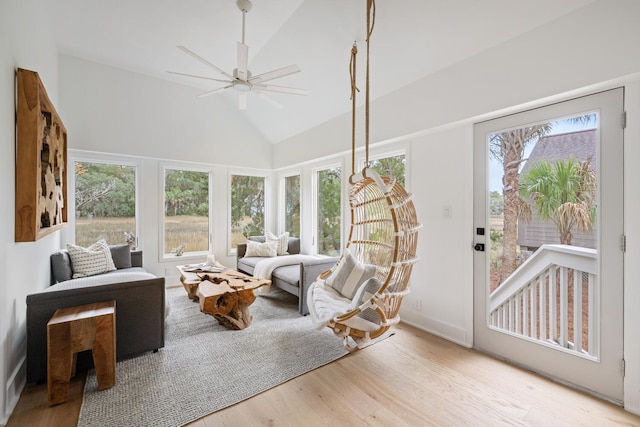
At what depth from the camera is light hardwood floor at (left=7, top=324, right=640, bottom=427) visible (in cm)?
168

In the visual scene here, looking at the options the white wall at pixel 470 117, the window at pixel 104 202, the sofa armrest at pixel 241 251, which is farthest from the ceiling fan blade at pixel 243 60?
the sofa armrest at pixel 241 251

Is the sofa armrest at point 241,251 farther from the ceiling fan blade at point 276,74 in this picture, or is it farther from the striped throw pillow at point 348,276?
the ceiling fan blade at point 276,74

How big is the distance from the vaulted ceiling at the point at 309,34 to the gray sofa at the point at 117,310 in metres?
2.80

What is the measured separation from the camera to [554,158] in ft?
6.94

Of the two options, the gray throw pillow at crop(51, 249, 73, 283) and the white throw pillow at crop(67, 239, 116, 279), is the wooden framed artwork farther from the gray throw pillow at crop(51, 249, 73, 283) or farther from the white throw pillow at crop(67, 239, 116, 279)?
the white throw pillow at crop(67, 239, 116, 279)

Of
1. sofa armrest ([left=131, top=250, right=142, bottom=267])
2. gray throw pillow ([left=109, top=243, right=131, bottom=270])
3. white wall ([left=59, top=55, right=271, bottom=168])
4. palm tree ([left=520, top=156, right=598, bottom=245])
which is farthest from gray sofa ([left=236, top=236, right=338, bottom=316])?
white wall ([left=59, top=55, right=271, bottom=168])

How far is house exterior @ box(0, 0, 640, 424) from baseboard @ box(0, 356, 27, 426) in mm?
12

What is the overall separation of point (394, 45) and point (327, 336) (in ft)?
9.62

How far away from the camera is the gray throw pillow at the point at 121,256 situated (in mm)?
3619

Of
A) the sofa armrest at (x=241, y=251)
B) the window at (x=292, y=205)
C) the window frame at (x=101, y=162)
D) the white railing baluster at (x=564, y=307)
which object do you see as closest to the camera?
the white railing baluster at (x=564, y=307)

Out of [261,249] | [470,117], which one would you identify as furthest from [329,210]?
[470,117]

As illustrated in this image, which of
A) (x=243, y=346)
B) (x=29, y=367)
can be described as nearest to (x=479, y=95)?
(x=243, y=346)

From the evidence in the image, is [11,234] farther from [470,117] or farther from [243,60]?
[470,117]

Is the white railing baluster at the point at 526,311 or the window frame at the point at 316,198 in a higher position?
the window frame at the point at 316,198
